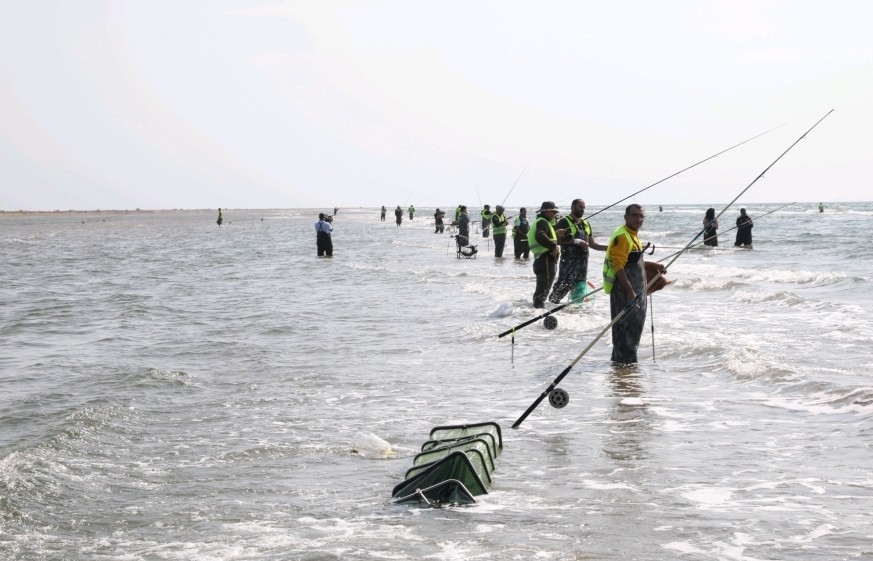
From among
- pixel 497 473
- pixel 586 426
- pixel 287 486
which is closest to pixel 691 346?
pixel 586 426

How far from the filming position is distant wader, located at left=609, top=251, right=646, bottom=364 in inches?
376

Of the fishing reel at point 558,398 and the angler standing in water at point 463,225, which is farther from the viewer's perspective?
the angler standing in water at point 463,225

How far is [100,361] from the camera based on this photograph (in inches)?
418

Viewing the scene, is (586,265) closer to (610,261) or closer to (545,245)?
(545,245)

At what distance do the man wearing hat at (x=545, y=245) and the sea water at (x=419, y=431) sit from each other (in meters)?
0.53

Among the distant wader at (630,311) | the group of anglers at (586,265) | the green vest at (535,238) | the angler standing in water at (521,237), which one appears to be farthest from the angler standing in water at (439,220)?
the distant wader at (630,311)

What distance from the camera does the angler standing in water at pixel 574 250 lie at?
13773 millimetres

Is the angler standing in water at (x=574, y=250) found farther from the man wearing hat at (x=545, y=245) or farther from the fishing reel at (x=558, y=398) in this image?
the fishing reel at (x=558, y=398)

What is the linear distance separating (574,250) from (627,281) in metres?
4.62

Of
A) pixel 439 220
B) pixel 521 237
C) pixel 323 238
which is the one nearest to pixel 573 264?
pixel 521 237

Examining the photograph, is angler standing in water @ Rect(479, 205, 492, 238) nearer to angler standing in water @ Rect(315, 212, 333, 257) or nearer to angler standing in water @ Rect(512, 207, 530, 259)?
angler standing in water @ Rect(315, 212, 333, 257)

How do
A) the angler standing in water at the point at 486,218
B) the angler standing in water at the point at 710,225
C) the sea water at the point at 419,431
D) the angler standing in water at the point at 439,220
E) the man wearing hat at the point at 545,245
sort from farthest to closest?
the angler standing in water at the point at 439,220 < the angler standing in water at the point at 486,218 < the man wearing hat at the point at 545,245 < the angler standing in water at the point at 710,225 < the sea water at the point at 419,431

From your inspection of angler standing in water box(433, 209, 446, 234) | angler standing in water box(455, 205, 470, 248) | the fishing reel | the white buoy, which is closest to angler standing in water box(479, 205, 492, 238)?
angler standing in water box(455, 205, 470, 248)

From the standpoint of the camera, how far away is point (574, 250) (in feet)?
46.1
